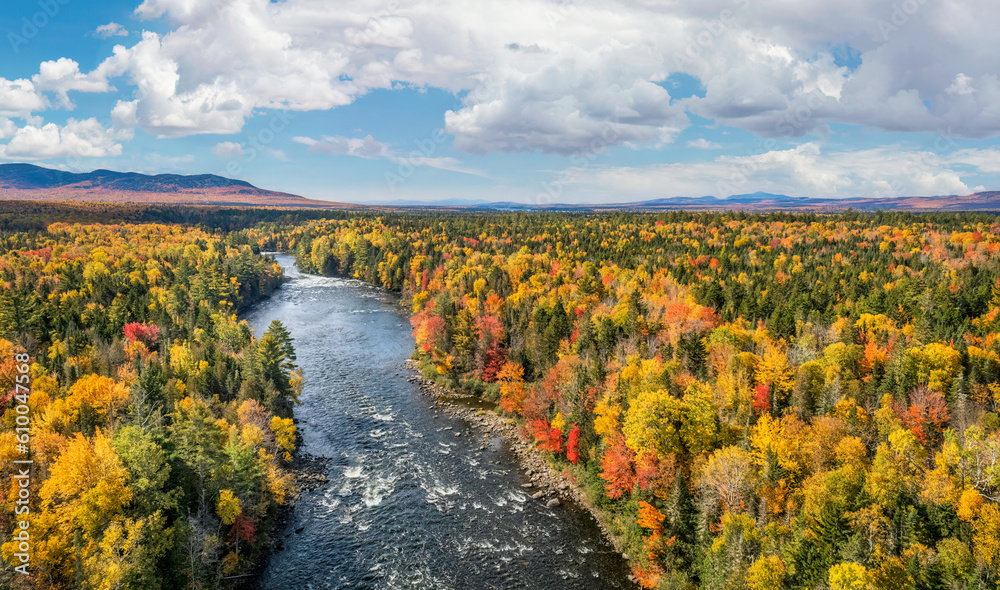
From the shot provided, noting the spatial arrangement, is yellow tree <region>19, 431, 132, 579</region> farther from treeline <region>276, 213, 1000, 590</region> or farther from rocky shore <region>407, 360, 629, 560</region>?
treeline <region>276, 213, 1000, 590</region>

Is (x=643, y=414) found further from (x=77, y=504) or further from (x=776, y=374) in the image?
(x=77, y=504)

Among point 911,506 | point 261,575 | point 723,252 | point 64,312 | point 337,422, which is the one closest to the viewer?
point 911,506

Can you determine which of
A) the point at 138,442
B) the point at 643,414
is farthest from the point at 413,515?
the point at 643,414

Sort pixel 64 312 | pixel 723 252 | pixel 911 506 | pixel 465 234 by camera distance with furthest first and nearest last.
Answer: pixel 465 234 < pixel 723 252 < pixel 64 312 < pixel 911 506

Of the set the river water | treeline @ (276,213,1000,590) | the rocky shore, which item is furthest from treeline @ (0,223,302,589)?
treeline @ (276,213,1000,590)

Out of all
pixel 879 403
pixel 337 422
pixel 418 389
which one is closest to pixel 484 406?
pixel 418 389

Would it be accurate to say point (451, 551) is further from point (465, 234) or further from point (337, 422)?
point (465, 234)
